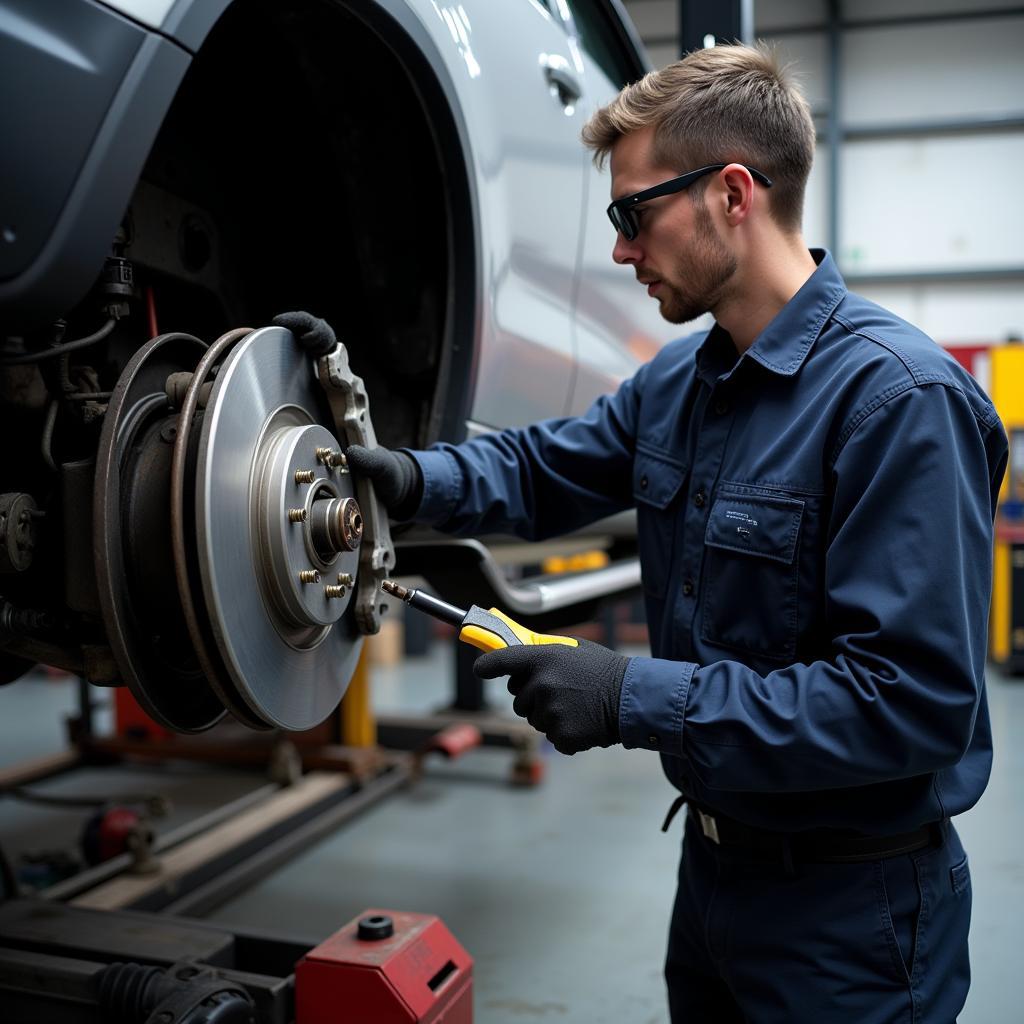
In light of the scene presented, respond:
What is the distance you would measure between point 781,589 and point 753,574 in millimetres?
36

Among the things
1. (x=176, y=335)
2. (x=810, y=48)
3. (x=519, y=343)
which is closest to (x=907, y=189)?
(x=810, y=48)

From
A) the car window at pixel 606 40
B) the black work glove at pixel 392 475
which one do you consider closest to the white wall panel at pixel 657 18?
the car window at pixel 606 40

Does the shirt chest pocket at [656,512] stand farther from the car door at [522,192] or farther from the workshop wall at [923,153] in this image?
the workshop wall at [923,153]

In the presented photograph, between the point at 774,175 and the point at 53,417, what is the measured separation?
2.50 feet

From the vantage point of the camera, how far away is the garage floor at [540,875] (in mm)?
1824

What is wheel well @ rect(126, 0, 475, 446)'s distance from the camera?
3.91 ft

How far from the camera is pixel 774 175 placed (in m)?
1.11

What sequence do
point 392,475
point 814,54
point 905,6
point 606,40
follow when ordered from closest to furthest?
point 392,475 → point 606,40 → point 905,6 → point 814,54

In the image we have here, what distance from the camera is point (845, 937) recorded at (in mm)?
1048

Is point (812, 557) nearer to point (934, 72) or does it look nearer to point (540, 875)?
point (540, 875)

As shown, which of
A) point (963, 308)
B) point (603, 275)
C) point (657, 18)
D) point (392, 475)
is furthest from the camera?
point (657, 18)

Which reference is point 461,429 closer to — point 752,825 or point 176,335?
point 176,335

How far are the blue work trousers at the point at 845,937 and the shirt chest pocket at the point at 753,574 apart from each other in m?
0.24

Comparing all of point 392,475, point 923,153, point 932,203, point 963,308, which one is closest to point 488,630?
point 392,475
